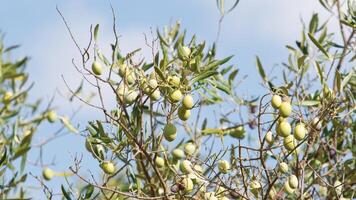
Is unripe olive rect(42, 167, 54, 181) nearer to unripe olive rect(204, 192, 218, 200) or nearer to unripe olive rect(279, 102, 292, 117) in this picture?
unripe olive rect(204, 192, 218, 200)

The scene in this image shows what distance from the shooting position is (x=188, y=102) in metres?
2.03

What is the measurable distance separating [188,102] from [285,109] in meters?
0.25

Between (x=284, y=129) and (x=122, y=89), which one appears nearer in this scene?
(x=284, y=129)

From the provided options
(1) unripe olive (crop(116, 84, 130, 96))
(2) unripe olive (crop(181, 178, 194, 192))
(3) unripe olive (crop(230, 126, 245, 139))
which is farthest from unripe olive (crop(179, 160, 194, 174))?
(3) unripe olive (crop(230, 126, 245, 139))

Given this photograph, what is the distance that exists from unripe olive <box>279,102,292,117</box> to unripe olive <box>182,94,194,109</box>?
234mm

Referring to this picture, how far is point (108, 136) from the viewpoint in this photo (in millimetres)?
2223

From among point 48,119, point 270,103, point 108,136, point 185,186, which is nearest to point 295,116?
→ point 270,103

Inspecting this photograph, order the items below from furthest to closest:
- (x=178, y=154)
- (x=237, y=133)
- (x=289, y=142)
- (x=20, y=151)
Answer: (x=237, y=133)
(x=20, y=151)
(x=178, y=154)
(x=289, y=142)

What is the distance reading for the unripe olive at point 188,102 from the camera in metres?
2.03

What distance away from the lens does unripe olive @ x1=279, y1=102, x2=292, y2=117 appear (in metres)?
2.03

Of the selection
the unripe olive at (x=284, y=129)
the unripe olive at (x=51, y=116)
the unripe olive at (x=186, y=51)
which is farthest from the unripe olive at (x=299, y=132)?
the unripe olive at (x=51, y=116)

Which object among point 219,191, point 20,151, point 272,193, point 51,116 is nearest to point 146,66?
point 219,191

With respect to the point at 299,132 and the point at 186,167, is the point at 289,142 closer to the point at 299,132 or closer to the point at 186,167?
the point at 299,132

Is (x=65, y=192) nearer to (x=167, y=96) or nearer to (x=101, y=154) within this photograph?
(x=101, y=154)
